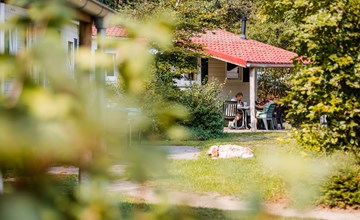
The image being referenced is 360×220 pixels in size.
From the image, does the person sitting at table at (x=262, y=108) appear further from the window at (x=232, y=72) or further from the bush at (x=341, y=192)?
the bush at (x=341, y=192)

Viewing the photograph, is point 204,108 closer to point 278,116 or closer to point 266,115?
point 266,115

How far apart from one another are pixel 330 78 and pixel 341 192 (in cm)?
149

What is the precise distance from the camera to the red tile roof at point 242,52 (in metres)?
22.8

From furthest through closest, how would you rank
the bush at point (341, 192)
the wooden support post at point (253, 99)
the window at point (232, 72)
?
the window at point (232, 72) < the wooden support post at point (253, 99) < the bush at point (341, 192)

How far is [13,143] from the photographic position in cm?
67

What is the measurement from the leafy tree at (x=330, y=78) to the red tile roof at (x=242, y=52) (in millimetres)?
12595

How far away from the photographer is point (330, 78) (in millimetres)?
8586

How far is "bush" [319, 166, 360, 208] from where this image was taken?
26.2ft

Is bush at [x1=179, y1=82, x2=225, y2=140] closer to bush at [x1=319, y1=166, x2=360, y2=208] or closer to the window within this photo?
the window

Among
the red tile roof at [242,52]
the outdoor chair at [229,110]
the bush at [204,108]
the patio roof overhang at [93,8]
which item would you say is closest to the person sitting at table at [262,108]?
the outdoor chair at [229,110]

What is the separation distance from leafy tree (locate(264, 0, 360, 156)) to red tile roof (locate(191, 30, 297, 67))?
12.6 metres

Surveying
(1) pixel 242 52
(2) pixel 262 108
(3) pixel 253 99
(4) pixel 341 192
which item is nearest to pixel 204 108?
(3) pixel 253 99

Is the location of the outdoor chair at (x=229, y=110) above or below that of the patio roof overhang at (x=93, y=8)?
below

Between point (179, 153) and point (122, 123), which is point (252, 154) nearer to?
point (179, 153)
